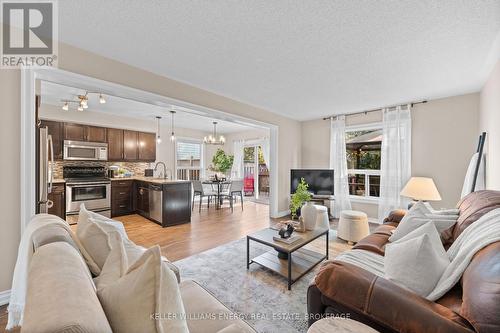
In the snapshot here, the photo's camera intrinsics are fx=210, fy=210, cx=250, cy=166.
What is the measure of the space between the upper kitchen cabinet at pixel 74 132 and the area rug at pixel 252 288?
405 centimetres

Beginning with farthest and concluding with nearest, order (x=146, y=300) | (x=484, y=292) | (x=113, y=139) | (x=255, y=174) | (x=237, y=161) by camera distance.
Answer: (x=237, y=161) < (x=255, y=174) < (x=113, y=139) < (x=484, y=292) < (x=146, y=300)

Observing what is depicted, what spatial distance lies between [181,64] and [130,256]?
222 centimetres

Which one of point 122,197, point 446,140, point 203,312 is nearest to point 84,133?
point 122,197

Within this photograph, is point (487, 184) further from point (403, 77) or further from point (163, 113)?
point (163, 113)

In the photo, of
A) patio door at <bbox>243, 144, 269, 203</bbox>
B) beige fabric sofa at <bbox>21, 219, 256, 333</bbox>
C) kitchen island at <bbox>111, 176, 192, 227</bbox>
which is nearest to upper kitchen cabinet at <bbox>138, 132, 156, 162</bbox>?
kitchen island at <bbox>111, 176, 192, 227</bbox>

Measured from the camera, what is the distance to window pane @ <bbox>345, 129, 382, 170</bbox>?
15.1ft

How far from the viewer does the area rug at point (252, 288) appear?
1746mm

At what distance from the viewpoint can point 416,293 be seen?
3.85 feet

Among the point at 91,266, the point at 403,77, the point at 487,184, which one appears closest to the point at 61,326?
the point at 91,266

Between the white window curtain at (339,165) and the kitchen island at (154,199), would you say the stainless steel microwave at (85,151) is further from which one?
the white window curtain at (339,165)

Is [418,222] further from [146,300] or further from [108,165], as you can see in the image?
[108,165]

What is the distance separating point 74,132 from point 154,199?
2.40 m

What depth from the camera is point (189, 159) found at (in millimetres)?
7273

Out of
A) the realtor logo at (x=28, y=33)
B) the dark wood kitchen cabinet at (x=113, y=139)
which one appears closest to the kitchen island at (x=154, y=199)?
the dark wood kitchen cabinet at (x=113, y=139)
